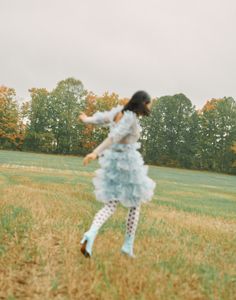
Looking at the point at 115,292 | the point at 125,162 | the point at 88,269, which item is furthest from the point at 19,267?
the point at 125,162

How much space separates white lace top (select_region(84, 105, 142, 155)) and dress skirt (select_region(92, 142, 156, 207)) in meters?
0.13

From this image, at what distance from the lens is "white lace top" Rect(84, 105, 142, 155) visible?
537 centimetres

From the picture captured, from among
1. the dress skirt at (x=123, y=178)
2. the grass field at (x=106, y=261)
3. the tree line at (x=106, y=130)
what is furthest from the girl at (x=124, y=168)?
the tree line at (x=106, y=130)

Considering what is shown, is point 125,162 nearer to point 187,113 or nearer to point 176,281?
point 176,281

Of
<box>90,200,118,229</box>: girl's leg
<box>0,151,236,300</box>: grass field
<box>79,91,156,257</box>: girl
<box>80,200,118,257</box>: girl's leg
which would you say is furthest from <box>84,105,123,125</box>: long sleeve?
<box>0,151,236,300</box>: grass field

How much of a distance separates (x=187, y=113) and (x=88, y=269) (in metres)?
78.0

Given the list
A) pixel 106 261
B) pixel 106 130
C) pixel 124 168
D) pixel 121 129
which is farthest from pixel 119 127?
pixel 106 130

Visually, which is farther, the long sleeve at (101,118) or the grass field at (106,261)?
the long sleeve at (101,118)

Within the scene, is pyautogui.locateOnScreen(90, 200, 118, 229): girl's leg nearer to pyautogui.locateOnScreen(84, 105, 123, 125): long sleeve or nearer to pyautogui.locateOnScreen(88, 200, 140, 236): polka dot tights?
pyautogui.locateOnScreen(88, 200, 140, 236): polka dot tights

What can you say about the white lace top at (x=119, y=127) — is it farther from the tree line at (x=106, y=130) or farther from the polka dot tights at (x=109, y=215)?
the tree line at (x=106, y=130)

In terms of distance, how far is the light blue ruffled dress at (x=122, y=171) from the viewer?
5531 mm

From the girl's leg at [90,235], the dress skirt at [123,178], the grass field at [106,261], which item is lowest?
the grass field at [106,261]

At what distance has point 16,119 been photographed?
250 ft

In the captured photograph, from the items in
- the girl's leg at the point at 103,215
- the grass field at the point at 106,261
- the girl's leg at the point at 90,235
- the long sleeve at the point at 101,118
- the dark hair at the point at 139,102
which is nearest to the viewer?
the grass field at the point at 106,261
